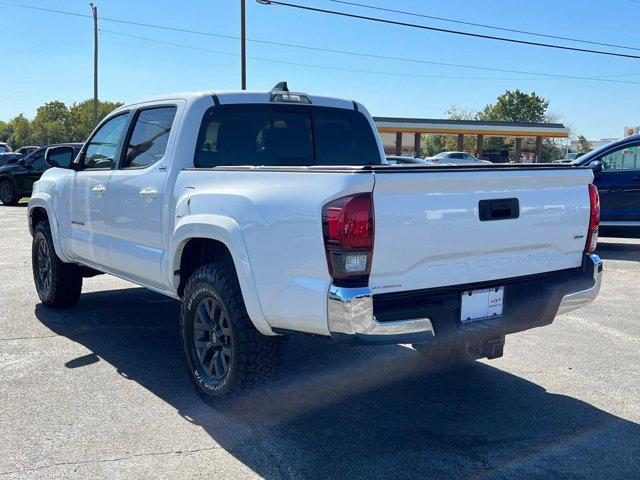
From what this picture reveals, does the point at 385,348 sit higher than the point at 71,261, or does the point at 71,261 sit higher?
the point at 71,261

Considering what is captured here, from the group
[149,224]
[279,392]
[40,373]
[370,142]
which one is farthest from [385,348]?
[40,373]

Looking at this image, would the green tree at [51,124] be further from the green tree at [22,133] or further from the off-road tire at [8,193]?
the off-road tire at [8,193]

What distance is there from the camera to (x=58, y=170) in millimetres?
6738

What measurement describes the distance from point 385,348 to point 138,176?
2399 mm

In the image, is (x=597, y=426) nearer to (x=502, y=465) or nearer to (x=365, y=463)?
(x=502, y=465)

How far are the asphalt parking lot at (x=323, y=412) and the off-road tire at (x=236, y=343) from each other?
0.66ft

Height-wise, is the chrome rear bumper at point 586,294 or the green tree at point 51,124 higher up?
the green tree at point 51,124

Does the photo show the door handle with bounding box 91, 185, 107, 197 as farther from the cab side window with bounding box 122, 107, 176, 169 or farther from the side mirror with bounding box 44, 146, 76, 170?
the side mirror with bounding box 44, 146, 76, 170

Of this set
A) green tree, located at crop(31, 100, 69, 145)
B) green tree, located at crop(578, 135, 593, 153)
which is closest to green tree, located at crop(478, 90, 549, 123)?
green tree, located at crop(578, 135, 593, 153)

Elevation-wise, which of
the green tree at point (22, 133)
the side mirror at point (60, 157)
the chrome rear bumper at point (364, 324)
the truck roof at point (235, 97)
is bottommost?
the chrome rear bumper at point (364, 324)

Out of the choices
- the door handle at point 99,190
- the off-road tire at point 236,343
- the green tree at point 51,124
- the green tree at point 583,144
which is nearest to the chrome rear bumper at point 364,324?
the off-road tire at point 236,343

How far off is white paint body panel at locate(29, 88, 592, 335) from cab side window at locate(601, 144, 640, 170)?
782cm

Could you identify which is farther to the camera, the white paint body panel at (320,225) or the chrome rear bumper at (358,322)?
the white paint body panel at (320,225)

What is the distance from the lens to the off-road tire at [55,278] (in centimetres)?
666
